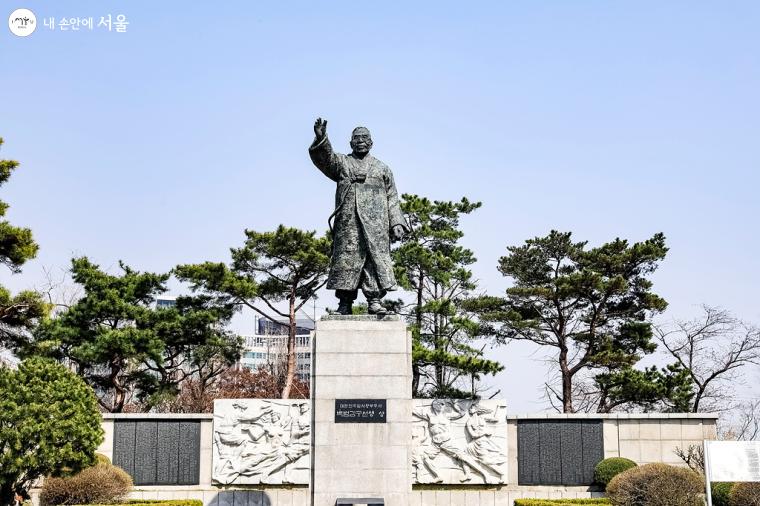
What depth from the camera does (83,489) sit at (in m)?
14.0

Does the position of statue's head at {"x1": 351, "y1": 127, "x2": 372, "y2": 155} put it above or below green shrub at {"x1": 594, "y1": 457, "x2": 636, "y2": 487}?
above

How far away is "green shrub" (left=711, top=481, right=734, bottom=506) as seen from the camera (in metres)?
13.6

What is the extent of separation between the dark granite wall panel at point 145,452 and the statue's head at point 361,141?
8644 millimetres

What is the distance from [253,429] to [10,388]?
4991 millimetres

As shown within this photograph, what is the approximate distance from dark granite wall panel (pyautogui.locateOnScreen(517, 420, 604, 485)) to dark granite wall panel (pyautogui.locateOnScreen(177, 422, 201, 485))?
623 cm

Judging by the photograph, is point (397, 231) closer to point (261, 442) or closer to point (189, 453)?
point (261, 442)

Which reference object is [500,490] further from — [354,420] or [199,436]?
[354,420]

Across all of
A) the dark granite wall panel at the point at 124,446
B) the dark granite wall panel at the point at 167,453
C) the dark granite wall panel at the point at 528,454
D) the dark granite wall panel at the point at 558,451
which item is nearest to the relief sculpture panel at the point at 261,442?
the dark granite wall panel at the point at 167,453

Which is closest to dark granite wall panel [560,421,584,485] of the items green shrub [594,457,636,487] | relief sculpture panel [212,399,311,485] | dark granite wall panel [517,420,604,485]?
dark granite wall panel [517,420,604,485]

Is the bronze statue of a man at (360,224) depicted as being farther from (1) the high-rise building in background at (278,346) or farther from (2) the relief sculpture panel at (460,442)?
(1) the high-rise building in background at (278,346)

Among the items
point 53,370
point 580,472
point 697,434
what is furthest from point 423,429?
point 53,370

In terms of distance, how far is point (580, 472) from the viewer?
1669 cm

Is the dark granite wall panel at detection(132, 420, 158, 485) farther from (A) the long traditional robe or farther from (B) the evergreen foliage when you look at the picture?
(A) the long traditional robe

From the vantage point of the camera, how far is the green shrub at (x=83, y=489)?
45.6 ft
